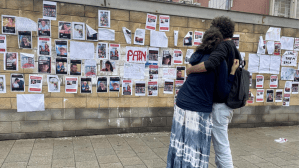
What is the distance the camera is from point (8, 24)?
420 cm

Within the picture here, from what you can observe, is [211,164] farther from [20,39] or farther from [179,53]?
[20,39]

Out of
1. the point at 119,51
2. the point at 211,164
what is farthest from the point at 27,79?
the point at 211,164

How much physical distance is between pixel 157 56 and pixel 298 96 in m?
4.29

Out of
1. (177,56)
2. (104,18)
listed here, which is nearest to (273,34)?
(177,56)

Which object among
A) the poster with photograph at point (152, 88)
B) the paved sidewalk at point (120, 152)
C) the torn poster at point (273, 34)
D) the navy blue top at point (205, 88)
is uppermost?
the torn poster at point (273, 34)

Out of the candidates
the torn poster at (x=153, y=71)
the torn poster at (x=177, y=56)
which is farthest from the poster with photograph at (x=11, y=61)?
the torn poster at (x=177, y=56)

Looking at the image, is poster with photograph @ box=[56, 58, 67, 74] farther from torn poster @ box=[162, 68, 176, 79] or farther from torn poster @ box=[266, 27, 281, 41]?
torn poster @ box=[266, 27, 281, 41]

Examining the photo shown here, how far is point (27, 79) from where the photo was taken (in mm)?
4352

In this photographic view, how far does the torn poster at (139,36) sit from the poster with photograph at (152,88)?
93cm

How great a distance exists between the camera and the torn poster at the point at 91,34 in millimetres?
4631

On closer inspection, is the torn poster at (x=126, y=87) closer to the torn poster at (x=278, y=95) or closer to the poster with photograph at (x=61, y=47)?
the poster with photograph at (x=61, y=47)

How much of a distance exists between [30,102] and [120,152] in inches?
80.7

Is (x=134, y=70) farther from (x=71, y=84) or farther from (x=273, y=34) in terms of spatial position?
(x=273, y=34)

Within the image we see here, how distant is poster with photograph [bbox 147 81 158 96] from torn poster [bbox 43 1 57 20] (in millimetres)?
2412
